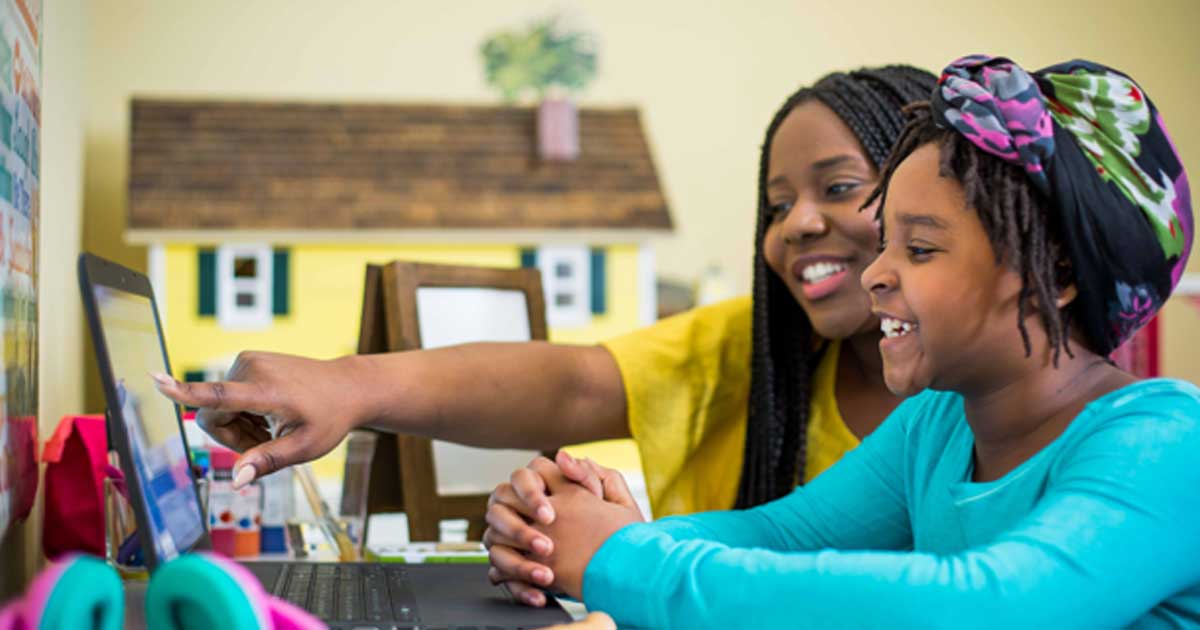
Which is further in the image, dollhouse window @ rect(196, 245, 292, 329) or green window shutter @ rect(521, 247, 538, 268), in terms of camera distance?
green window shutter @ rect(521, 247, 538, 268)

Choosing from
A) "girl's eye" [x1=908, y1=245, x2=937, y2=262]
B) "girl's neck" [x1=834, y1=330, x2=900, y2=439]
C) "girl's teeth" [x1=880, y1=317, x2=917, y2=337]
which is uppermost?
"girl's eye" [x1=908, y1=245, x2=937, y2=262]

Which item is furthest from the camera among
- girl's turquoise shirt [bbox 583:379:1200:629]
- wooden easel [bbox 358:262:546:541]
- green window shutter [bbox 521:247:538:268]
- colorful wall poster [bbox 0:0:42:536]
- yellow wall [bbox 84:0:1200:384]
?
yellow wall [bbox 84:0:1200:384]

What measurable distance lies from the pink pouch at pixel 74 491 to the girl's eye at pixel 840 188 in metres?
0.85

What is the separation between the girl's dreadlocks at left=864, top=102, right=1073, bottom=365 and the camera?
31.0 inches

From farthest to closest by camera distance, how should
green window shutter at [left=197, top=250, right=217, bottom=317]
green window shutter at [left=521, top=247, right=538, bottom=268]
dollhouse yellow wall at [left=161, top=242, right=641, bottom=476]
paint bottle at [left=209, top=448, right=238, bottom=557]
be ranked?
green window shutter at [left=521, top=247, right=538, bottom=268]
dollhouse yellow wall at [left=161, top=242, right=641, bottom=476]
green window shutter at [left=197, top=250, right=217, bottom=317]
paint bottle at [left=209, top=448, right=238, bottom=557]

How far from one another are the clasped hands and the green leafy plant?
6.75 meters

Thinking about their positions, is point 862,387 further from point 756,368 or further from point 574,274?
point 574,274

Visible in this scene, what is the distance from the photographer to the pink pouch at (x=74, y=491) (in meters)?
1.29

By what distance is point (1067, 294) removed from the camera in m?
0.81

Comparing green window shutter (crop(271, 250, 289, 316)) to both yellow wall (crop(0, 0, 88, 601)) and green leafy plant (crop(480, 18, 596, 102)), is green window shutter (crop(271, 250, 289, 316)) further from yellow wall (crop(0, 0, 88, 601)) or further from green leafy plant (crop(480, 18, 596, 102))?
yellow wall (crop(0, 0, 88, 601))

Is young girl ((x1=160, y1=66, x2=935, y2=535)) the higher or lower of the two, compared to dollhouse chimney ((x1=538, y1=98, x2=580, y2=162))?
lower

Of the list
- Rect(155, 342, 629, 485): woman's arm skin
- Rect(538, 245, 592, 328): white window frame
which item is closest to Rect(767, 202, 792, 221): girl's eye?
Rect(155, 342, 629, 485): woman's arm skin

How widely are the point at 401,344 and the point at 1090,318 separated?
1081 mm

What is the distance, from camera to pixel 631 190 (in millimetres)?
7199
